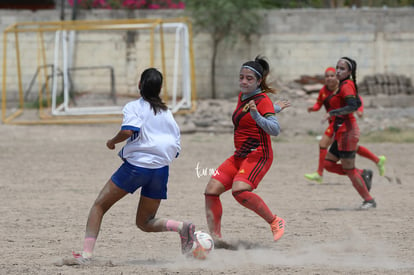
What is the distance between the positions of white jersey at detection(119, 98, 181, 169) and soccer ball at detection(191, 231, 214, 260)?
78 centimetres

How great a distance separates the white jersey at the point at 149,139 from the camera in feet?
19.3

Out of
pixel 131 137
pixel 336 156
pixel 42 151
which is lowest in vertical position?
pixel 42 151

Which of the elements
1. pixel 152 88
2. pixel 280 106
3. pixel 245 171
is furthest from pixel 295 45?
pixel 152 88

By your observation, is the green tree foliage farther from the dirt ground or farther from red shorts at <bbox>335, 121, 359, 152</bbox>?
red shorts at <bbox>335, 121, 359, 152</bbox>

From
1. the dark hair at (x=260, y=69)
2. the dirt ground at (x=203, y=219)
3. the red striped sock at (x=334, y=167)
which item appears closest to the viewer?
the dirt ground at (x=203, y=219)

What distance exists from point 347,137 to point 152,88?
4.06 m

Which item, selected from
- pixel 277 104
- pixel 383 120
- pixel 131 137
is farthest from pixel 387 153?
pixel 131 137

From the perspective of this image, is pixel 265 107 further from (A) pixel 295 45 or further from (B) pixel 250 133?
(A) pixel 295 45

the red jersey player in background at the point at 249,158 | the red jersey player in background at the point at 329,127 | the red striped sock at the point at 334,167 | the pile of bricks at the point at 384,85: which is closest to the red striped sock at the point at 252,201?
the red jersey player in background at the point at 249,158

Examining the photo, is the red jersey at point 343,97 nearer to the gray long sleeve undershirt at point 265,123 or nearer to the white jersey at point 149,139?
the gray long sleeve undershirt at point 265,123

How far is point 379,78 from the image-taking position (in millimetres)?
21516

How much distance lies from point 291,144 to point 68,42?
8797 mm

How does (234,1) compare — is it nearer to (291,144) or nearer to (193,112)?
(193,112)

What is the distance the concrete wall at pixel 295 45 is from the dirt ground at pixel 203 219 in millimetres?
7225
